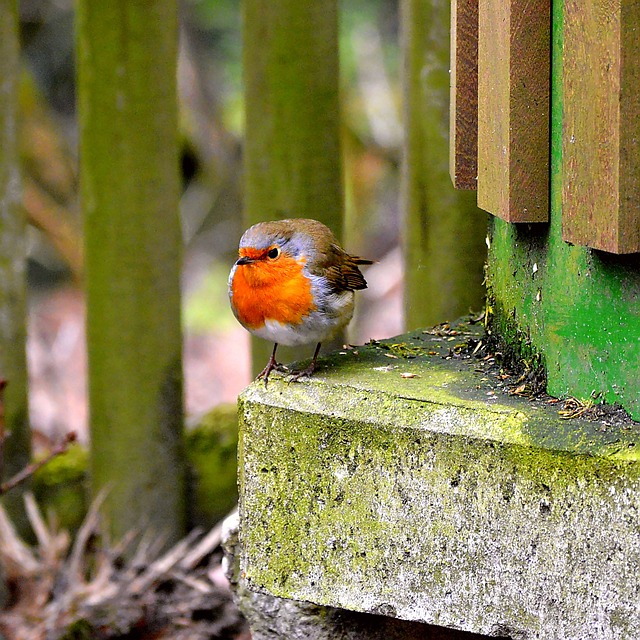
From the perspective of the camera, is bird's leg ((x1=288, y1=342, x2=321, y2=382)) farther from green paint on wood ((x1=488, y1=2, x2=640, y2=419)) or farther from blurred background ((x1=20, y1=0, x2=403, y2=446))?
blurred background ((x1=20, y1=0, x2=403, y2=446))

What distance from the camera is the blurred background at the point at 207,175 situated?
7324 millimetres

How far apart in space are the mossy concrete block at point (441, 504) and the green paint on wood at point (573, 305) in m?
0.09

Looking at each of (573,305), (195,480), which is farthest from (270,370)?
(195,480)

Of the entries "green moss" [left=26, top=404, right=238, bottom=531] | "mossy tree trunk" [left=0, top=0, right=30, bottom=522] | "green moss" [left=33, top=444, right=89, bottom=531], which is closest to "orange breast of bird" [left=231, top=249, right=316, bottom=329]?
"mossy tree trunk" [left=0, top=0, right=30, bottom=522]

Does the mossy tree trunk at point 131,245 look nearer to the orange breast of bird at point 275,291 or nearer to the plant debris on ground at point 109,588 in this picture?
the plant debris on ground at point 109,588

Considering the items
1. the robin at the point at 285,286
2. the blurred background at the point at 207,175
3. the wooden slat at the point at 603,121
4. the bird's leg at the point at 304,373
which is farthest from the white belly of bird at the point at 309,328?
the blurred background at the point at 207,175

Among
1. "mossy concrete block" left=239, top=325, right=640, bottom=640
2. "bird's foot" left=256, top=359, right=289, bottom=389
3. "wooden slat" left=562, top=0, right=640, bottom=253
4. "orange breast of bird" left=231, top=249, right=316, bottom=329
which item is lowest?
"mossy concrete block" left=239, top=325, right=640, bottom=640

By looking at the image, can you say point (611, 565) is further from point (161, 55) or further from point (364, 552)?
point (161, 55)

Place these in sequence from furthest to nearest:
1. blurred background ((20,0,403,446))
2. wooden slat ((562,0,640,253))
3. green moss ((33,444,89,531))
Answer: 1. blurred background ((20,0,403,446))
2. green moss ((33,444,89,531))
3. wooden slat ((562,0,640,253))

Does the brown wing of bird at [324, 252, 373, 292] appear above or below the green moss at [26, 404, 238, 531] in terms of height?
above

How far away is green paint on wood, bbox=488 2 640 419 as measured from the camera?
2.05 m

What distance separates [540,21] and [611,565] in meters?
1.09

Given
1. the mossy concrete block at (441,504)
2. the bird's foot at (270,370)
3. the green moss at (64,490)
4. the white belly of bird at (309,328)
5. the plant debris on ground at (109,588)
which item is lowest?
the plant debris on ground at (109,588)

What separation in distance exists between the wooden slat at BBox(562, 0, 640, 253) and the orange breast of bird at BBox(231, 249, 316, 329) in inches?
34.3
